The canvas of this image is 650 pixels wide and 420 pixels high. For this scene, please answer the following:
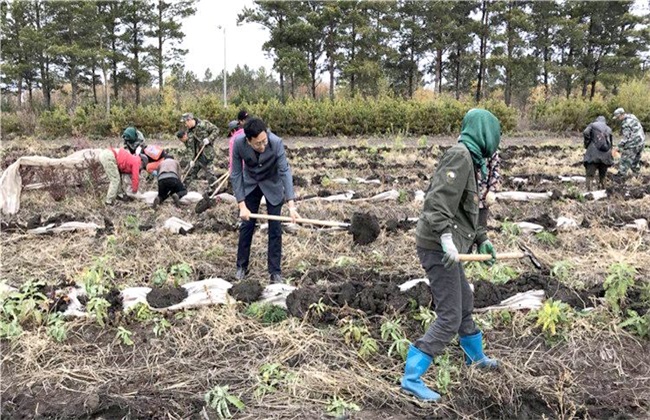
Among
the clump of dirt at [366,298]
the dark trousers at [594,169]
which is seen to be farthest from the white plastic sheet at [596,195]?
the clump of dirt at [366,298]

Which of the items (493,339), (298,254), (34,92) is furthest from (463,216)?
(34,92)

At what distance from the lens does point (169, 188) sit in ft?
23.2

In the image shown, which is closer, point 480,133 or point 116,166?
point 480,133

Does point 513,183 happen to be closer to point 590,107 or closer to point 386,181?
point 386,181

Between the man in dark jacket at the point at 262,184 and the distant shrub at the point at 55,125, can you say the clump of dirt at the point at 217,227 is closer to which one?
the man in dark jacket at the point at 262,184

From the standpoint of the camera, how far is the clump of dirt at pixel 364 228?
16.6 feet

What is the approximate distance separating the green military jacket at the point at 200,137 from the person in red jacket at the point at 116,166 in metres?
1.18

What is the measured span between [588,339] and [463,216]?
1337mm

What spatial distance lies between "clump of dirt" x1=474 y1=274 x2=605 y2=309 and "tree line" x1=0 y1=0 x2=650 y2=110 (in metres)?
21.0

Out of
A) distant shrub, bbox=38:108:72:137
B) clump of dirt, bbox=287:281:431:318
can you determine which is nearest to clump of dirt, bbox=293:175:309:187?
clump of dirt, bbox=287:281:431:318

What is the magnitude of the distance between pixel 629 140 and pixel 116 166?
8.20 metres

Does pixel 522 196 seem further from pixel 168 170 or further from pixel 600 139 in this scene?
pixel 168 170

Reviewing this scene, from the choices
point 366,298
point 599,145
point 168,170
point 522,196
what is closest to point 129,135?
point 168,170

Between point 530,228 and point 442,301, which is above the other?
point 442,301
